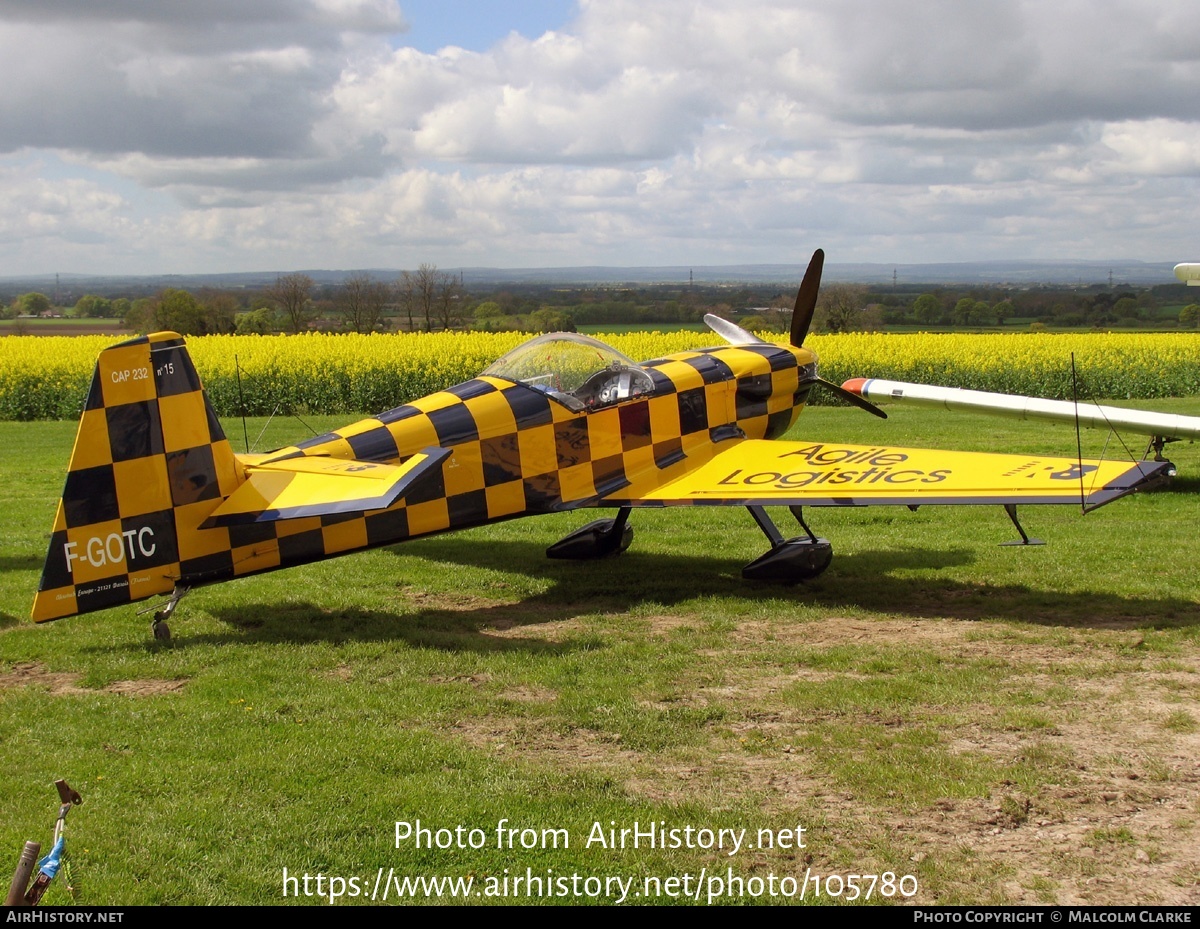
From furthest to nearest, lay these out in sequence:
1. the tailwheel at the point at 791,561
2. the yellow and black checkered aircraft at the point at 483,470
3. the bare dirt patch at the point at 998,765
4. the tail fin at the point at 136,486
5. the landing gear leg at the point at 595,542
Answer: the landing gear leg at the point at 595,542 → the tailwheel at the point at 791,561 → the yellow and black checkered aircraft at the point at 483,470 → the tail fin at the point at 136,486 → the bare dirt patch at the point at 998,765

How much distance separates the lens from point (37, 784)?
5145mm

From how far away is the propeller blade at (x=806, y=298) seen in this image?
1148 cm

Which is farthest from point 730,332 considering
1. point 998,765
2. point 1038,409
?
point 998,765

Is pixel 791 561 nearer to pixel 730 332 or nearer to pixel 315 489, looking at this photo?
pixel 315 489

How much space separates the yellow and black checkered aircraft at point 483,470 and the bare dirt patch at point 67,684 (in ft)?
1.47

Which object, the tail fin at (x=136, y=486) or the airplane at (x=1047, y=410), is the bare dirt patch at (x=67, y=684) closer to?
the tail fin at (x=136, y=486)

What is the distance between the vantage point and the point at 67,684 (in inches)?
262

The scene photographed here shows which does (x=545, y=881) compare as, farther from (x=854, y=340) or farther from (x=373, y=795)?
(x=854, y=340)

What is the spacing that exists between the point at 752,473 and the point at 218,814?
209 inches

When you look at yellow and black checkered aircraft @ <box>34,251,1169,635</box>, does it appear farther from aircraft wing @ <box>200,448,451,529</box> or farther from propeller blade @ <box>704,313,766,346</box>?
propeller blade @ <box>704,313,766,346</box>

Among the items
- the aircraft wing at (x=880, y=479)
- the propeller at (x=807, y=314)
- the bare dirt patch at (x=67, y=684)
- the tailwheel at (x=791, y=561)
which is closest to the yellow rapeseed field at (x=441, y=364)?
the propeller at (x=807, y=314)

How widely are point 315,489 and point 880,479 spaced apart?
4197mm

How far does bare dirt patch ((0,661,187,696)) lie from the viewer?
6.50 metres
